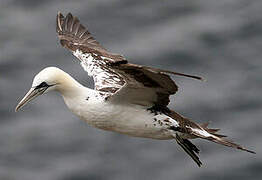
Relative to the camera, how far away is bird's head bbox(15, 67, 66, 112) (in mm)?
18609

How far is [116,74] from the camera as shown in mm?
20672

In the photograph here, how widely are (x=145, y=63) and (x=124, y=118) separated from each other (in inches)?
590

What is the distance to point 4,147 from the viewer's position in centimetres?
3525

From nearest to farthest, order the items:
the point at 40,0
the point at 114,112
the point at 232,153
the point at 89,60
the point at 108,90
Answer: the point at 114,112 → the point at 108,90 → the point at 89,60 → the point at 232,153 → the point at 40,0

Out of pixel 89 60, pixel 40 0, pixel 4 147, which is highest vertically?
pixel 40 0

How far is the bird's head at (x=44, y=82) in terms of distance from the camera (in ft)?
61.1

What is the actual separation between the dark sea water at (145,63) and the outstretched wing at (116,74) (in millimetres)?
10338

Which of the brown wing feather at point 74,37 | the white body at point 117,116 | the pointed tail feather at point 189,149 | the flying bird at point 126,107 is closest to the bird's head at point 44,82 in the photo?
the flying bird at point 126,107

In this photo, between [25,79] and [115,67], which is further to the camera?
[25,79]

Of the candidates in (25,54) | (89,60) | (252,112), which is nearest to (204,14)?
(252,112)

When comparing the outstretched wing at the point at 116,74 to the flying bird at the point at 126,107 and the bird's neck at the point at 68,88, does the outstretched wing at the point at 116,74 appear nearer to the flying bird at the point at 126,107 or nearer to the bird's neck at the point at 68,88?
the flying bird at the point at 126,107

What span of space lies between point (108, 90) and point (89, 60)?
6.12 feet

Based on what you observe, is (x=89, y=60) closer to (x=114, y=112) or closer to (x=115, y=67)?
(x=114, y=112)

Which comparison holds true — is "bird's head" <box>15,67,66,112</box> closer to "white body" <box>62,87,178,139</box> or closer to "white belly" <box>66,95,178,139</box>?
"white body" <box>62,87,178,139</box>
